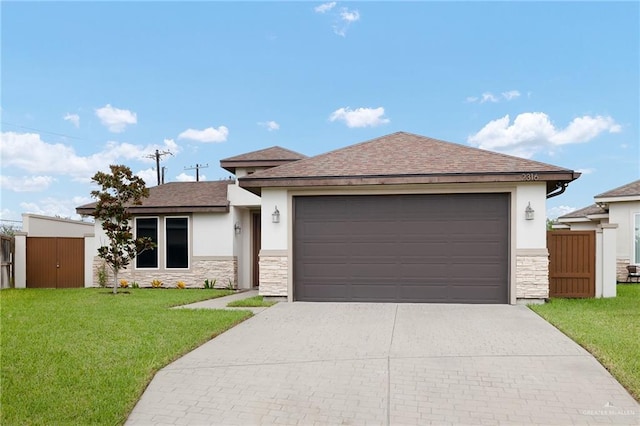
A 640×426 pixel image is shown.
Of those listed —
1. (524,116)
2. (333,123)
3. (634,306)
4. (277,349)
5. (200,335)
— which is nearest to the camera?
(277,349)

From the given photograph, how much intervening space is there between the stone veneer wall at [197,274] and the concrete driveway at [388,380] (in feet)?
24.1

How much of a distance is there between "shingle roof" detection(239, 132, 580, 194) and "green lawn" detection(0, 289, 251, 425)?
3.68 m

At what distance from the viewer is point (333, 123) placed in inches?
848

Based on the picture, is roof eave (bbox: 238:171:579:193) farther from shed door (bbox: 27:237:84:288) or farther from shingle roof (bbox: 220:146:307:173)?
shed door (bbox: 27:237:84:288)

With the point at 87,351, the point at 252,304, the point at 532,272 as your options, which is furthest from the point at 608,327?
the point at 87,351

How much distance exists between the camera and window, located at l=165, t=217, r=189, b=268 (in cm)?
1518

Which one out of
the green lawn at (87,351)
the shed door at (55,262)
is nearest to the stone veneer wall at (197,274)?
the shed door at (55,262)

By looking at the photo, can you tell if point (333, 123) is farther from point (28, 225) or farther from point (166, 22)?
point (28, 225)

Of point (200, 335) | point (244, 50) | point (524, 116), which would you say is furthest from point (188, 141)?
point (200, 335)

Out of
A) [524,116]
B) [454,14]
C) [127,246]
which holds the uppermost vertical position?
[454,14]

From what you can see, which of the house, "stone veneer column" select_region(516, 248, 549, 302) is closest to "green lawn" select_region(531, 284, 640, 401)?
"stone veneer column" select_region(516, 248, 549, 302)

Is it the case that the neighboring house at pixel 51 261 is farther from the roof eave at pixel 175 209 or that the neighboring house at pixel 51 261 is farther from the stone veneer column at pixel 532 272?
the stone veneer column at pixel 532 272

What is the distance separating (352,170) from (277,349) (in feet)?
18.6

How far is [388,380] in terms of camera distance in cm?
494
